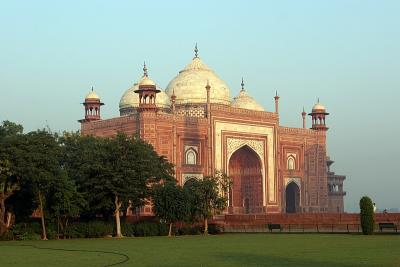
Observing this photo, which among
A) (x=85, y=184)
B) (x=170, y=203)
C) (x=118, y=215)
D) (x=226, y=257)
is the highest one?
(x=85, y=184)

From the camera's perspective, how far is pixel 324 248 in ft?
54.6

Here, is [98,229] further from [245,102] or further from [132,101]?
[245,102]

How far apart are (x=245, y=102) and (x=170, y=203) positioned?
61.1 feet

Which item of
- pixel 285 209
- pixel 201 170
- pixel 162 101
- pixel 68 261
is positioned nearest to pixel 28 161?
pixel 68 261

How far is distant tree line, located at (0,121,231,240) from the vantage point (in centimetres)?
2491

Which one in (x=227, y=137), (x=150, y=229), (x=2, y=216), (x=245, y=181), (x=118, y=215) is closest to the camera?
(x=2, y=216)

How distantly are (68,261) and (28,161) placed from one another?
11.5 m

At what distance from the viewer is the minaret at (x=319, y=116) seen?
45.6m

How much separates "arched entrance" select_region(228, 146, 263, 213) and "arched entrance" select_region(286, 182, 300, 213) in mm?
3005

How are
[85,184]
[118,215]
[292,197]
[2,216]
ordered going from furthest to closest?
[292,197], [85,184], [118,215], [2,216]

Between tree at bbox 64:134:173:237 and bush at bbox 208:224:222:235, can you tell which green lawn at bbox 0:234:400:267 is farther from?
bush at bbox 208:224:222:235

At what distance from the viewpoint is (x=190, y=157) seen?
38250mm

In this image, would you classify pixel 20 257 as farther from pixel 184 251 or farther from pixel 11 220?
pixel 11 220

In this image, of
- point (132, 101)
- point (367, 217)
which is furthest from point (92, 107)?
point (367, 217)
